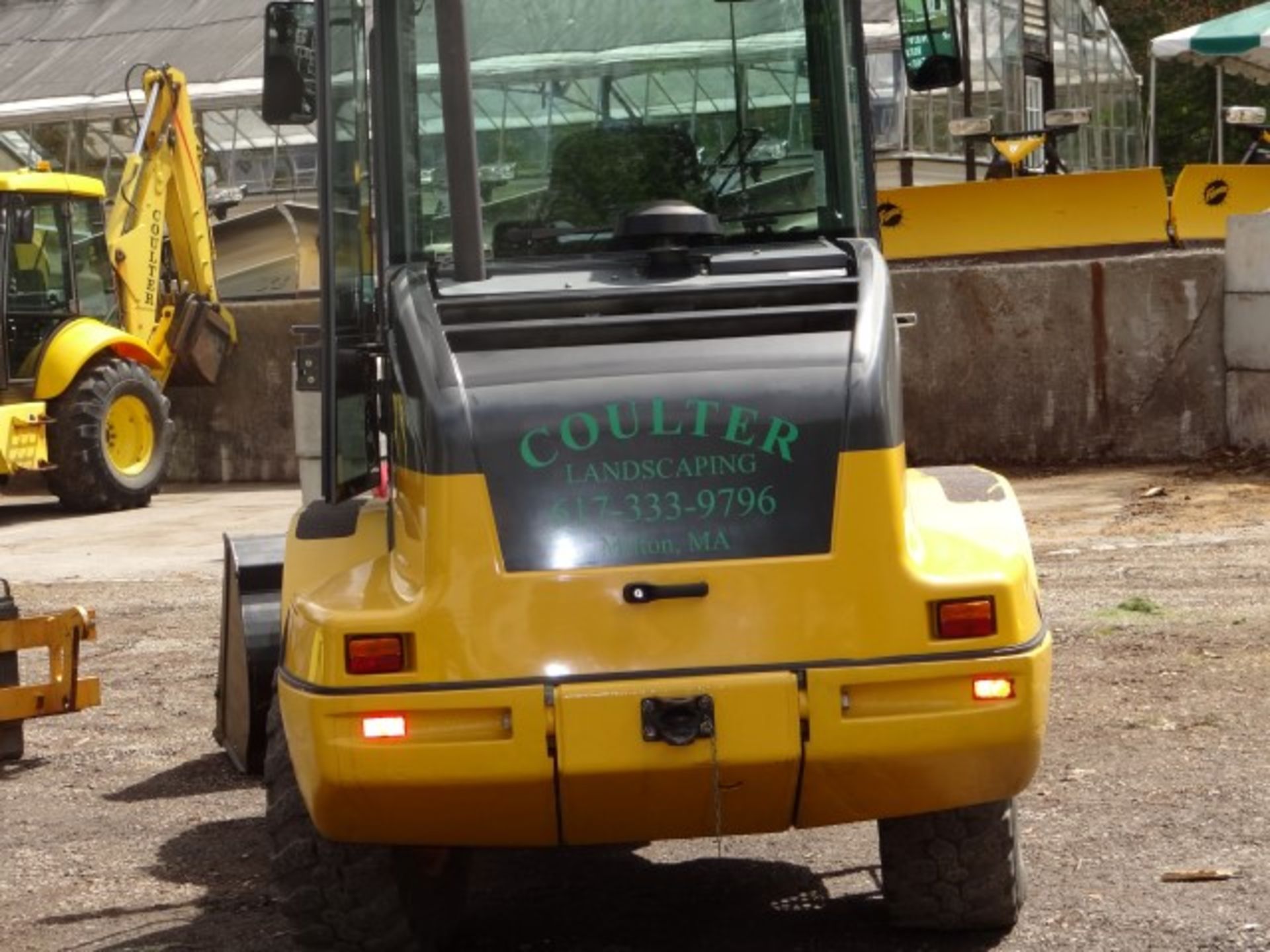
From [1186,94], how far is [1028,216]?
77.1 feet

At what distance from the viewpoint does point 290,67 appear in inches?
269

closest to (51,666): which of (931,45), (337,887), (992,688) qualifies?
(337,887)

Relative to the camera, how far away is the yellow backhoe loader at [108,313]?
740 inches

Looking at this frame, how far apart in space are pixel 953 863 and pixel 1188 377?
10.8m

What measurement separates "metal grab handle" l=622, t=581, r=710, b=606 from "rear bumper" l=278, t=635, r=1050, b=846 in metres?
0.17

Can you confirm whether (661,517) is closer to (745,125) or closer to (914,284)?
(745,125)

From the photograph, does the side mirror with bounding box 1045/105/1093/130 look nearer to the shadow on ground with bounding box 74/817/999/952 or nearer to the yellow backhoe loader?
the yellow backhoe loader

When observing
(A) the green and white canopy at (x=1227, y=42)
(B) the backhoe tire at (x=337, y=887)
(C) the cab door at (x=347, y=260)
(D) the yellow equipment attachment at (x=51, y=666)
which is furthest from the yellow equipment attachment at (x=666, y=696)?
(A) the green and white canopy at (x=1227, y=42)

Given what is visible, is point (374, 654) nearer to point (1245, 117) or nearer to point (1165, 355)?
point (1165, 355)

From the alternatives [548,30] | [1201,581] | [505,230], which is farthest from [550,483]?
[1201,581]

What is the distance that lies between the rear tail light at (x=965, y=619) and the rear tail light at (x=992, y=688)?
9 cm

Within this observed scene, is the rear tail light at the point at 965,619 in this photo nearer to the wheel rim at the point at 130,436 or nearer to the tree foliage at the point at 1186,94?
the wheel rim at the point at 130,436

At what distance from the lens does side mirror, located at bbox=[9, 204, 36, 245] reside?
18469 mm

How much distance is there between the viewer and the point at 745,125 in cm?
640
